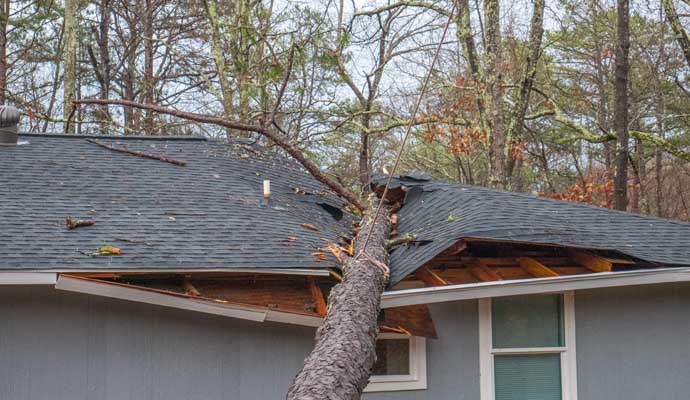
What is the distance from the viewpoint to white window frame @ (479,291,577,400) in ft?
18.9

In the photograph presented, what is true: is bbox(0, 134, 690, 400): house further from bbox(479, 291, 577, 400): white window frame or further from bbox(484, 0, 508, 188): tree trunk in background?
bbox(484, 0, 508, 188): tree trunk in background

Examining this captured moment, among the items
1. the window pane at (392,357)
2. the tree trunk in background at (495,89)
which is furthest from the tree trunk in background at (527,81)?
the window pane at (392,357)

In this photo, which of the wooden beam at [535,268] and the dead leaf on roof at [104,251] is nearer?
the dead leaf on roof at [104,251]

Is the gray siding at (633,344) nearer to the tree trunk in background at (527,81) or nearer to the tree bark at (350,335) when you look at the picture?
the tree bark at (350,335)

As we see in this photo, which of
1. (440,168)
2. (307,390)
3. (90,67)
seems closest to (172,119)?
(90,67)

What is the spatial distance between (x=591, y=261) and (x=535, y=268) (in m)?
0.56

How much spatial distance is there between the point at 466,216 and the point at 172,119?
14890 millimetres

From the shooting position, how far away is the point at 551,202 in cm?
716

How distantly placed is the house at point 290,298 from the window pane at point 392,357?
0.01 m

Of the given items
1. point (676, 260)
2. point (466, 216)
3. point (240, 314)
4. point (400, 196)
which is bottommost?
point (240, 314)

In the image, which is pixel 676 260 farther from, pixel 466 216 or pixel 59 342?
pixel 59 342

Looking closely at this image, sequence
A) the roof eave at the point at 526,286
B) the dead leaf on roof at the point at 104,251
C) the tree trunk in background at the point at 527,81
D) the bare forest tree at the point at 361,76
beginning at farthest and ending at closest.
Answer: the bare forest tree at the point at 361,76 → the tree trunk in background at the point at 527,81 → the dead leaf on roof at the point at 104,251 → the roof eave at the point at 526,286

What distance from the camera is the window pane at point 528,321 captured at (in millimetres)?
5875

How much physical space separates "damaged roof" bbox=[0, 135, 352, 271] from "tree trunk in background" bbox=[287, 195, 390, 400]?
595mm
